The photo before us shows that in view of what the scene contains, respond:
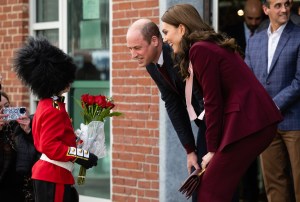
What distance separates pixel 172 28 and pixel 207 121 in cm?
69

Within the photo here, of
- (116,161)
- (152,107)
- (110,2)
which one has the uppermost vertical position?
(110,2)

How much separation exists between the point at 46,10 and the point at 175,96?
14.5 feet

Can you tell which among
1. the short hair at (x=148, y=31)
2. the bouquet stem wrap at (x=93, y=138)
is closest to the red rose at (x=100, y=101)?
the bouquet stem wrap at (x=93, y=138)

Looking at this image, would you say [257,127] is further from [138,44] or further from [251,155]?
[138,44]

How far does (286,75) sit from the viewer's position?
22.9 feet

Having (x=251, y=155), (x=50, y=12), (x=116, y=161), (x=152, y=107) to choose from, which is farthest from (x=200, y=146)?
(x=50, y=12)

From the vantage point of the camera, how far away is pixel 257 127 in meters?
5.20

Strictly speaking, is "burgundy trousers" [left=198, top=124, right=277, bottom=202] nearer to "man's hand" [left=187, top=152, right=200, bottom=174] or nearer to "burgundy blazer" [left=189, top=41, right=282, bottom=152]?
"burgundy blazer" [left=189, top=41, right=282, bottom=152]

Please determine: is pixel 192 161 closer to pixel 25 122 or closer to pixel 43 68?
pixel 43 68

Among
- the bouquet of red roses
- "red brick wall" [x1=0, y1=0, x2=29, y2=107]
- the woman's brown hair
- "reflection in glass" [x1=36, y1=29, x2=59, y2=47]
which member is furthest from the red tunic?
"red brick wall" [x1=0, y1=0, x2=29, y2=107]

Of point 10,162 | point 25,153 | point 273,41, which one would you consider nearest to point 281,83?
point 273,41

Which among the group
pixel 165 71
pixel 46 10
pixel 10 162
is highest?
pixel 46 10

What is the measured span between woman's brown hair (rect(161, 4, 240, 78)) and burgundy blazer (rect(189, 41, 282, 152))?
7 centimetres

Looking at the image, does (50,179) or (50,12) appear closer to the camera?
(50,179)
